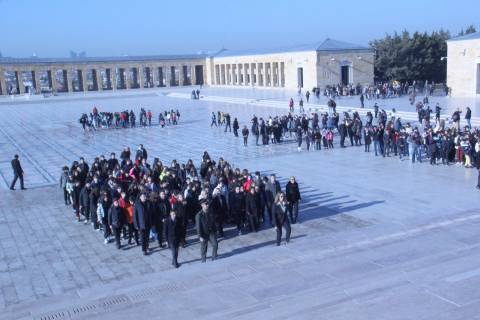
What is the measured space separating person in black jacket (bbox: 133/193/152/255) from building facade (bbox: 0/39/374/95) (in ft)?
136

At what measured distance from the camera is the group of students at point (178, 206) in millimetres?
9492

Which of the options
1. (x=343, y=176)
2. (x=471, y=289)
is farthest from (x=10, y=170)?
(x=471, y=289)

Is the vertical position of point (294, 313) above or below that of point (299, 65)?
below

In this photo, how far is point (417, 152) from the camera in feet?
57.4

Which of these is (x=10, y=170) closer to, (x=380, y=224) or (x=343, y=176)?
(x=343, y=176)

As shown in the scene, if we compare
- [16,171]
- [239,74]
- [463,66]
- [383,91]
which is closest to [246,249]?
[16,171]

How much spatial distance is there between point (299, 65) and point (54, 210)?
136ft

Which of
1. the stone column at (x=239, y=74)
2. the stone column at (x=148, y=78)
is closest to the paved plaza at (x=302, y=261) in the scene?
the stone column at (x=239, y=74)

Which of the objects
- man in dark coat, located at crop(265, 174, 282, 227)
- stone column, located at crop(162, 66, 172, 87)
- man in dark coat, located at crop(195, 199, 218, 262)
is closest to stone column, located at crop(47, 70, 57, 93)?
stone column, located at crop(162, 66, 172, 87)

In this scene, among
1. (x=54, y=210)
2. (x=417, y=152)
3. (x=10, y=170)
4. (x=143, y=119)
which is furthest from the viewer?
(x=143, y=119)

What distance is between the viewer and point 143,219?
9.85 m

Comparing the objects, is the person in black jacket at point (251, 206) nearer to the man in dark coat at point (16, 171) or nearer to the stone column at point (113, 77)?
the man in dark coat at point (16, 171)

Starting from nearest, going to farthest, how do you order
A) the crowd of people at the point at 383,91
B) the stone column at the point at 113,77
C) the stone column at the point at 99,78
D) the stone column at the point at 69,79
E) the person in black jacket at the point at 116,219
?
1. the person in black jacket at the point at 116,219
2. the crowd of people at the point at 383,91
3. the stone column at the point at 69,79
4. the stone column at the point at 99,78
5. the stone column at the point at 113,77

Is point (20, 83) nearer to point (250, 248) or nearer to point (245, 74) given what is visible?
point (245, 74)
